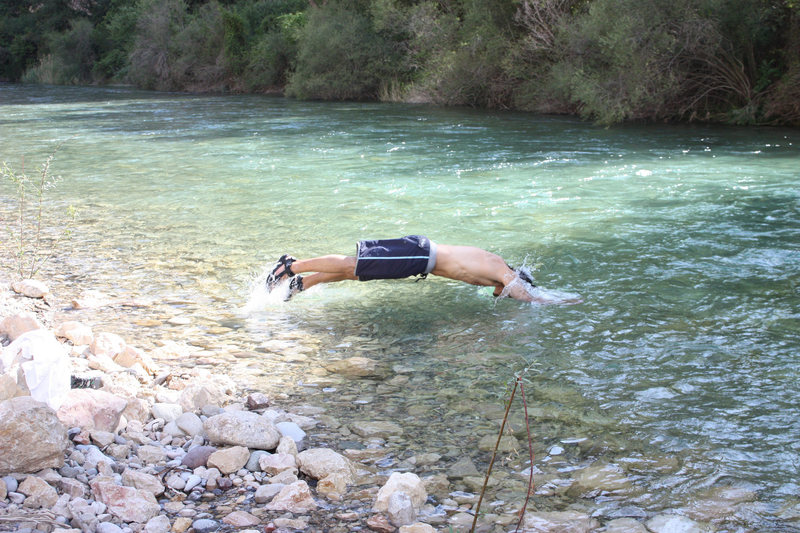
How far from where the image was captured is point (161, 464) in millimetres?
3602

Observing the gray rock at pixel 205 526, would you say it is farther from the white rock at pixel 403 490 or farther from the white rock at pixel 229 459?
the white rock at pixel 403 490

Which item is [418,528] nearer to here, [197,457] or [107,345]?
[197,457]

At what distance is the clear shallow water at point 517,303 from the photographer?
13.5 ft

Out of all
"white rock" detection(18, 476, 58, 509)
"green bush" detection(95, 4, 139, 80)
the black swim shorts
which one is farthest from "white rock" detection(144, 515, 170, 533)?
"green bush" detection(95, 4, 139, 80)

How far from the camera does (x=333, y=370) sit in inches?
199

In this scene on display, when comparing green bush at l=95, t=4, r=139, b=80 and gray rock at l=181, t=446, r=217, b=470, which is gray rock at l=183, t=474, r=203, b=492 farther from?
green bush at l=95, t=4, r=139, b=80

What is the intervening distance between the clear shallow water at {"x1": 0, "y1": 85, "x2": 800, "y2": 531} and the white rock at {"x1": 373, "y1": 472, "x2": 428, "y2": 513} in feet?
1.31

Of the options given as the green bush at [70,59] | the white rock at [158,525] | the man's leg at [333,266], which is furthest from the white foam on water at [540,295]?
the green bush at [70,59]

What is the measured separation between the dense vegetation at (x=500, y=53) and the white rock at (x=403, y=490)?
18.1 m

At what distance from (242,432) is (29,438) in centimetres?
94

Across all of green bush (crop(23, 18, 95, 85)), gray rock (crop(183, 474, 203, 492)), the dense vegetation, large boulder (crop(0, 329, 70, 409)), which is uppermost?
green bush (crop(23, 18, 95, 85))

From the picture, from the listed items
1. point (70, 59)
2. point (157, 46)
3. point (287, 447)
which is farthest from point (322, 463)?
point (70, 59)

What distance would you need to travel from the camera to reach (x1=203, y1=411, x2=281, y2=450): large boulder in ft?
12.3

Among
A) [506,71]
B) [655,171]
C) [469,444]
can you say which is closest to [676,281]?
[469,444]
